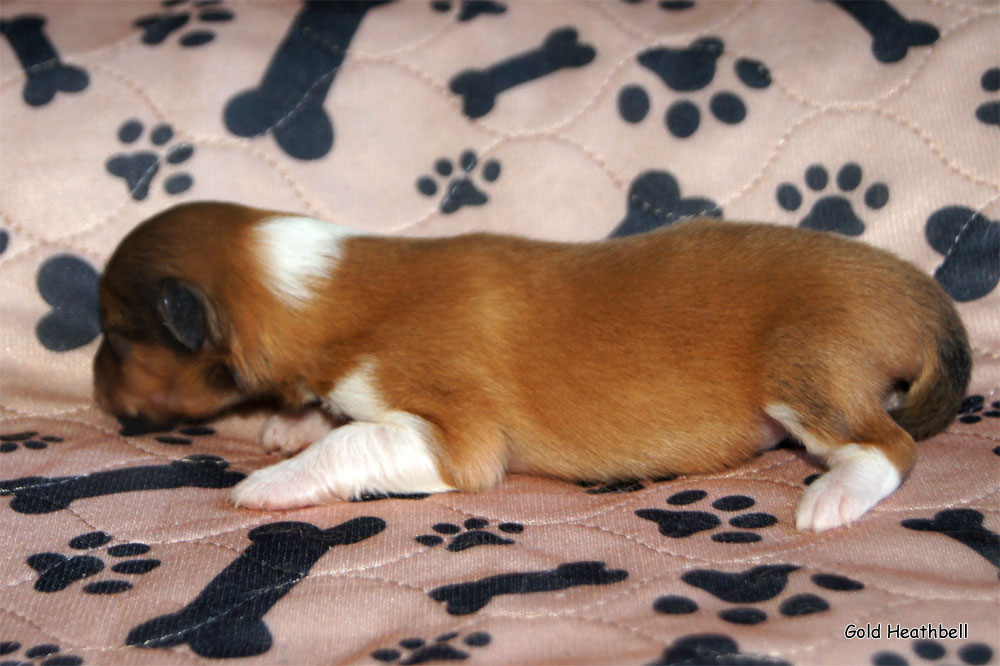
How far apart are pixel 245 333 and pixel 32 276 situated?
966 mm

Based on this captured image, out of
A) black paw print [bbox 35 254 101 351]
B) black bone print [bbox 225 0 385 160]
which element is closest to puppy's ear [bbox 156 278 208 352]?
black paw print [bbox 35 254 101 351]

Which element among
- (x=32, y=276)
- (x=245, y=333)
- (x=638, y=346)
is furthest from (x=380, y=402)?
(x=32, y=276)

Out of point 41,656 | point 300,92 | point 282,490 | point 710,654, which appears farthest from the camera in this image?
point 300,92

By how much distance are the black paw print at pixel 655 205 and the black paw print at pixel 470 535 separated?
1.25 m

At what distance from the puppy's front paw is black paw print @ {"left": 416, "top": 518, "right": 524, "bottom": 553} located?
325mm

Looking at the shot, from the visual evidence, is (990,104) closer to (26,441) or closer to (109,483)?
(109,483)

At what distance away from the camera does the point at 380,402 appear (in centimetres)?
254

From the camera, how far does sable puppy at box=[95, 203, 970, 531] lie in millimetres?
2422

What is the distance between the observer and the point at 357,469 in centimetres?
243

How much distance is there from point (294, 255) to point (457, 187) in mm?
823

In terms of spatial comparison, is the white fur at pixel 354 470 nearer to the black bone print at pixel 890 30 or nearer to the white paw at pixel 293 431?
the white paw at pixel 293 431

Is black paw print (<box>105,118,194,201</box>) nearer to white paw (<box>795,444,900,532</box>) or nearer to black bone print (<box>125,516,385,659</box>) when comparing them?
black bone print (<box>125,516,385,659</box>)

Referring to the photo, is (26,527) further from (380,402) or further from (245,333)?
(380,402)

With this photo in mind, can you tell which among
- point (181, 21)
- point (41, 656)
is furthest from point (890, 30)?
point (41, 656)
